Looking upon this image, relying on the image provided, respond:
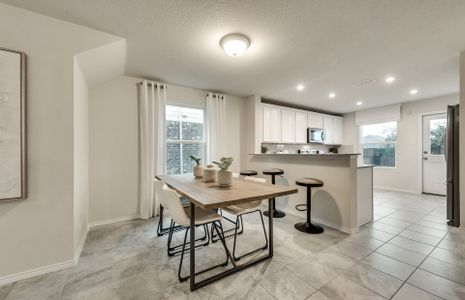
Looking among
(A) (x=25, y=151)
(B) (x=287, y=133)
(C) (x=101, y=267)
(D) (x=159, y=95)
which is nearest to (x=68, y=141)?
(A) (x=25, y=151)

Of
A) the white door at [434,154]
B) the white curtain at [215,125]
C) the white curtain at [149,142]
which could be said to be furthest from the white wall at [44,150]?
the white door at [434,154]

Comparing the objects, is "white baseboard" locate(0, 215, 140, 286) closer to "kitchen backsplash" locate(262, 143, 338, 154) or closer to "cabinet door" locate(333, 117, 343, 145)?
"kitchen backsplash" locate(262, 143, 338, 154)

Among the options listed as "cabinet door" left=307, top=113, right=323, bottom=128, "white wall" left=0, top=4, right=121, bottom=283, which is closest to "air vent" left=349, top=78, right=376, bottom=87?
"cabinet door" left=307, top=113, right=323, bottom=128

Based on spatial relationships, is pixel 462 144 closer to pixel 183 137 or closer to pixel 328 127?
pixel 328 127

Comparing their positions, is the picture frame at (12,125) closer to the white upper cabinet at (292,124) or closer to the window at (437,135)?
the white upper cabinet at (292,124)

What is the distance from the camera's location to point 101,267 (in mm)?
1879

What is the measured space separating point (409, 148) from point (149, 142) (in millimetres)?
6391

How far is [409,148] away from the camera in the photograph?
16.4 feet

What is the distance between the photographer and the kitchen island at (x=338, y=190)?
102 inches

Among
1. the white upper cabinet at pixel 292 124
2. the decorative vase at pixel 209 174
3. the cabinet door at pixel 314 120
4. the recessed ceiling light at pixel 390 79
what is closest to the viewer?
the decorative vase at pixel 209 174

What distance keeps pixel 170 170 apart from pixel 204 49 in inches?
89.6

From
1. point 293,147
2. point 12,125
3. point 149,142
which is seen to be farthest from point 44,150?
point 293,147

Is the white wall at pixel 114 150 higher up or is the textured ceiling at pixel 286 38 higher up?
the textured ceiling at pixel 286 38

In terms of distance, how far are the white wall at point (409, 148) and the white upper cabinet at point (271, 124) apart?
344 cm
